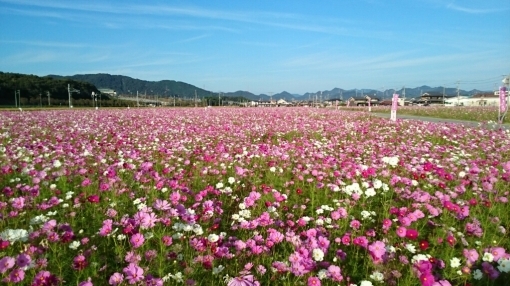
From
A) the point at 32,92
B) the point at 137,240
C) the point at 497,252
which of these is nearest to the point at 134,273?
the point at 137,240

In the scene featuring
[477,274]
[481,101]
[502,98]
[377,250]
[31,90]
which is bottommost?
[477,274]

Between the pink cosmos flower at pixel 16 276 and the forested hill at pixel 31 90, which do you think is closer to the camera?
the pink cosmos flower at pixel 16 276

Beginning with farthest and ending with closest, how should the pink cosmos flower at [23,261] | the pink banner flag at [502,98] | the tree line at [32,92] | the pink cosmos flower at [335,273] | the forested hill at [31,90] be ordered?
the forested hill at [31,90] → the tree line at [32,92] → the pink banner flag at [502,98] → the pink cosmos flower at [335,273] → the pink cosmos flower at [23,261]

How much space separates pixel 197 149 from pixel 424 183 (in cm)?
410

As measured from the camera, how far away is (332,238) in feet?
8.62

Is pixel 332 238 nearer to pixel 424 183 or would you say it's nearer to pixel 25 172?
pixel 424 183

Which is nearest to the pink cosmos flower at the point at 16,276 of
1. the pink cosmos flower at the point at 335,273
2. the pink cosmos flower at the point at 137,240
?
the pink cosmos flower at the point at 137,240

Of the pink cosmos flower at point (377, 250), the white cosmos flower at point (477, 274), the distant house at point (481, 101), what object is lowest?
the white cosmos flower at point (477, 274)

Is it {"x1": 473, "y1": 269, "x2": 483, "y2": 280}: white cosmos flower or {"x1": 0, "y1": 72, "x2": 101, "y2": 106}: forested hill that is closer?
{"x1": 473, "y1": 269, "x2": 483, "y2": 280}: white cosmos flower

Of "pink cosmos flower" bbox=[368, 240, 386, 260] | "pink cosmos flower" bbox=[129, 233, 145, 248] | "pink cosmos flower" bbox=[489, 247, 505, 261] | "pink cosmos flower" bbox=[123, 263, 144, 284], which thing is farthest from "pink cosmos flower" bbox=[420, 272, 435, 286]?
"pink cosmos flower" bbox=[129, 233, 145, 248]

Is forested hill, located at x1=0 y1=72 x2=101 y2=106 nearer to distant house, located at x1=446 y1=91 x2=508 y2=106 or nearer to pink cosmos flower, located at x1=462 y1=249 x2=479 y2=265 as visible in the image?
pink cosmos flower, located at x1=462 y1=249 x2=479 y2=265

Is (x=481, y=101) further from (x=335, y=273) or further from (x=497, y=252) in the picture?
(x=335, y=273)

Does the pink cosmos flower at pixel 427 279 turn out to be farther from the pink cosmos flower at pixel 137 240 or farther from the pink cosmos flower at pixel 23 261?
the pink cosmos flower at pixel 23 261

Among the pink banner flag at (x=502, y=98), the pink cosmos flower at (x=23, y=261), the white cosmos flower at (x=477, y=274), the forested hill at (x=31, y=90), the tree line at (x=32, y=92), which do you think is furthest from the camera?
the forested hill at (x=31, y=90)
